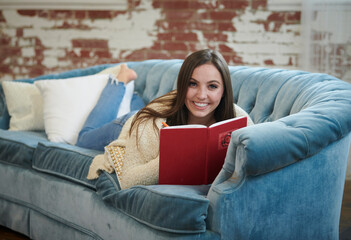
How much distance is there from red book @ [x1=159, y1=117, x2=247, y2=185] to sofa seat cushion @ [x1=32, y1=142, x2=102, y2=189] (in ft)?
1.82

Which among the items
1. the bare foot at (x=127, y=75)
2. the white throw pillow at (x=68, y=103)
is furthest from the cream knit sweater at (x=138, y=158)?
the bare foot at (x=127, y=75)

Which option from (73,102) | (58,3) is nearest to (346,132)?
(73,102)

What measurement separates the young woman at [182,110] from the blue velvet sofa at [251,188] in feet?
0.34

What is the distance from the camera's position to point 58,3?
427 centimetres

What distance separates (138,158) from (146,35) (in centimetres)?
237

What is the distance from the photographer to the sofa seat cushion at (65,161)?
87.8 inches

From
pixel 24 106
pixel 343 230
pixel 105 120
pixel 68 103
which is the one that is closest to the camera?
pixel 343 230

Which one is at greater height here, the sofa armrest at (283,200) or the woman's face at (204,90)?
the woman's face at (204,90)

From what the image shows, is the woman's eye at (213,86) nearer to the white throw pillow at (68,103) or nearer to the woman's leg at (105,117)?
the woman's leg at (105,117)

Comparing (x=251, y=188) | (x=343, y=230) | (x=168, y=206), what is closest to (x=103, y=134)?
(x=168, y=206)

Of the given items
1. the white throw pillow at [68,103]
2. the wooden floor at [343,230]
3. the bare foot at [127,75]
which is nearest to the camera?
the wooden floor at [343,230]

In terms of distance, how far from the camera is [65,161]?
92.3 inches

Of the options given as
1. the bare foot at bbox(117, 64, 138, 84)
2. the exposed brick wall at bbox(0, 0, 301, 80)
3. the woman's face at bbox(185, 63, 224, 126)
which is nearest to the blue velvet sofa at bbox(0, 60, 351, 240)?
the woman's face at bbox(185, 63, 224, 126)

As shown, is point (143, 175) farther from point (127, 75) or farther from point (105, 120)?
point (127, 75)
